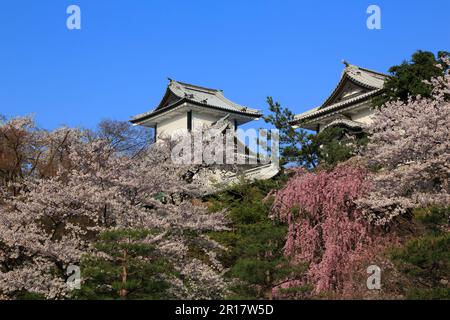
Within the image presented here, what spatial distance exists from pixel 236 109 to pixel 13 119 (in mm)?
18947

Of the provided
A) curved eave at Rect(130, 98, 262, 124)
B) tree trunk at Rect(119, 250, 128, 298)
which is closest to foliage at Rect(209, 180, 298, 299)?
tree trunk at Rect(119, 250, 128, 298)

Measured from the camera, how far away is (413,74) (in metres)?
22.8

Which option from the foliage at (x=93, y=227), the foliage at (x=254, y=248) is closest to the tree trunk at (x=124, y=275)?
the foliage at (x=93, y=227)

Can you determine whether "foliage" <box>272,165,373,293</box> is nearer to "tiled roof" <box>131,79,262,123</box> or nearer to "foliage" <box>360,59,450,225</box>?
"foliage" <box>360,59,450,225</box>

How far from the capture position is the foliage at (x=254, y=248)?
1347 cm

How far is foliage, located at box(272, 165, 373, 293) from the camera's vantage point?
1526cm

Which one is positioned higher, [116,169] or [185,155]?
[185,155]

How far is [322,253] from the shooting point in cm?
1608

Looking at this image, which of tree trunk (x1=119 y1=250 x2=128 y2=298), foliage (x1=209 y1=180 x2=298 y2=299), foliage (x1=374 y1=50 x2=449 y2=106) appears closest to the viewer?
tree trunk (x1=119 y1=250 x2=128 y2=298)

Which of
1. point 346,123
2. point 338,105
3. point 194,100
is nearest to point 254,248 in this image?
point 346,123

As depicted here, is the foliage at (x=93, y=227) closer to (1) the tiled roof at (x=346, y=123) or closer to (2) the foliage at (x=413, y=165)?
(2) the foliage at (x=413, y=165)

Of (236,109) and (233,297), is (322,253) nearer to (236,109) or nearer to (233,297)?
(233,297)

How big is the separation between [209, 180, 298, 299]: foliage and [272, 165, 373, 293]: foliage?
1.89 ft

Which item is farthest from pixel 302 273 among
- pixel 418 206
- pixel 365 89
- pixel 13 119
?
pixel 365 89
